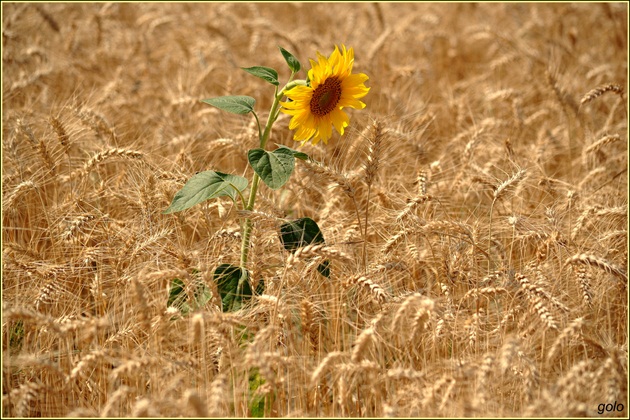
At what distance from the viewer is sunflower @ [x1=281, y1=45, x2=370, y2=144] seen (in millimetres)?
2062

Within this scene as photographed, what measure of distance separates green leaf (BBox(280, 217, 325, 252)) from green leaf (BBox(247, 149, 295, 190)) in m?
0.20

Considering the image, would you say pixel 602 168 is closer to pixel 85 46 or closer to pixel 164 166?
pixel 164 166

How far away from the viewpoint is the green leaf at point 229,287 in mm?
2100

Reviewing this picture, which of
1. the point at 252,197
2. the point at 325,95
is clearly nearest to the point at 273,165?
the point at 252,197

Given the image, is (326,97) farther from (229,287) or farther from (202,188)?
(229,287)

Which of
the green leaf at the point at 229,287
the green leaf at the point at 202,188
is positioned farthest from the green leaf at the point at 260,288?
the green leaf at the point at 202,188

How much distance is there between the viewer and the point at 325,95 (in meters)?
2.14

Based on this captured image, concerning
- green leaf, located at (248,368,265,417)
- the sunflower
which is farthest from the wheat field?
the sunflower

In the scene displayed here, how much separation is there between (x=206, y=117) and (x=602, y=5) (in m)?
3.35

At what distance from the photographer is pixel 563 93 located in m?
3.63

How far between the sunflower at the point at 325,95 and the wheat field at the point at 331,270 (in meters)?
0.13

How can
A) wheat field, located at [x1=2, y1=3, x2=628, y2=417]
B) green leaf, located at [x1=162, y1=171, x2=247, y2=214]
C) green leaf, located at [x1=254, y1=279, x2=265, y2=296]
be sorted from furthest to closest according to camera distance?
green leaf, located at [x1=254, y1=279, x2=265, y2=296], green leaf, located at [x1=162, y1=171, x2=247, y2=214], wheat field, located at [x1=2, y1=3, x2=628, y2=417]

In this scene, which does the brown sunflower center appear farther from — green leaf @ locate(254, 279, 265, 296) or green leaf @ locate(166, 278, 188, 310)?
green leaf @ locate(166, 278, 188, 310)

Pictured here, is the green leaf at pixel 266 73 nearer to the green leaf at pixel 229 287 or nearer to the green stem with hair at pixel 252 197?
the green stem with hair at pixel 252 197
